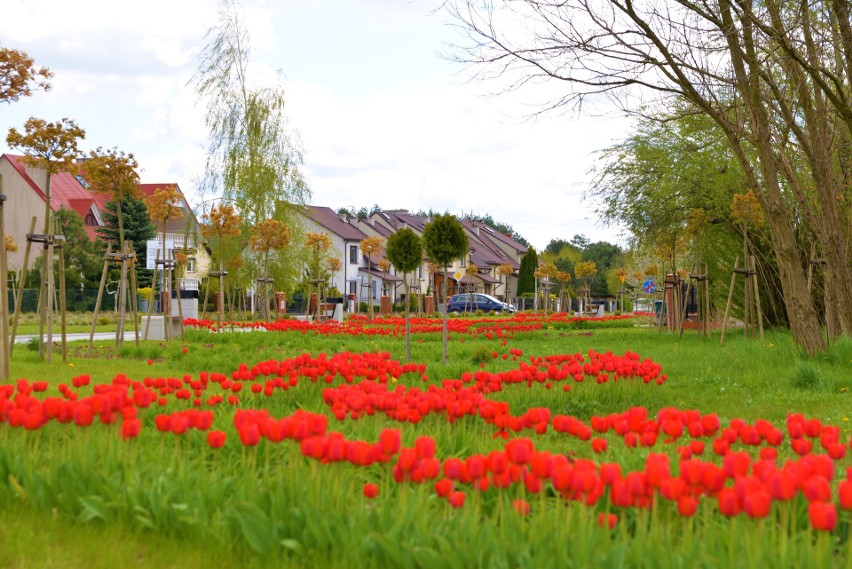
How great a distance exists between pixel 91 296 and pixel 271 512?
4576 cm

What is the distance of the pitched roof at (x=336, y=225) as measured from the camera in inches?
2616

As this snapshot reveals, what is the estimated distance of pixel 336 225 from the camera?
224 ft

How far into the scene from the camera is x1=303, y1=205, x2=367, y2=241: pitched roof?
6644 cm

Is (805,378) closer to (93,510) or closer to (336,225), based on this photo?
(93,510)

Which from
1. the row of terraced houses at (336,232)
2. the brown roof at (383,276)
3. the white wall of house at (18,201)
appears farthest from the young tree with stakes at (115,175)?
the brown roof at (383,276)

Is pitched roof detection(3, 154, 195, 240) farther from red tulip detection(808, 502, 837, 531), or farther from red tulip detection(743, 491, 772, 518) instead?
red tulip detection(808, 502, 837, 531)

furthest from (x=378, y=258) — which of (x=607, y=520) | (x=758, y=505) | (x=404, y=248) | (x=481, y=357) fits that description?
(x=758, y=505)

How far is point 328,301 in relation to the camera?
39219mm

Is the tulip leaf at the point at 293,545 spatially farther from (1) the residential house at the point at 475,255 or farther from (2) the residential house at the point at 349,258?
(1) the residential house at the point at 475,255

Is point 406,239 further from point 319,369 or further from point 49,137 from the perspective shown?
point 319,369

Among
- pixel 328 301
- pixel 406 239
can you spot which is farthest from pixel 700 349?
pixel 328 301

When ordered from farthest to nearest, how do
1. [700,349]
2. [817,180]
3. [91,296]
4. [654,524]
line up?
[91,296], [700,349], [817,180], [654,524]

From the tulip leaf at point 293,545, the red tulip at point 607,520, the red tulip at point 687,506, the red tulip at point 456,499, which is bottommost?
the tulip leaf at point 293,545

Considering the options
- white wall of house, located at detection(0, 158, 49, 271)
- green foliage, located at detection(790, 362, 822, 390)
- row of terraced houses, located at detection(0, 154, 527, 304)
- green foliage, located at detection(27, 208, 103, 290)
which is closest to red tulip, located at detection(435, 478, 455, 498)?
green foliage, located at detection(790, 362, 822, 390)
